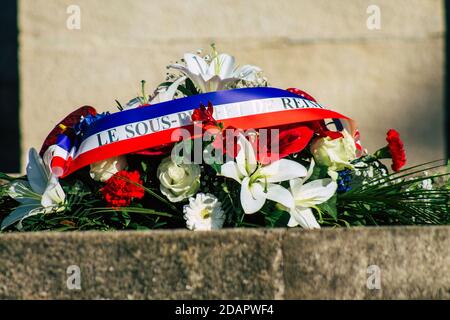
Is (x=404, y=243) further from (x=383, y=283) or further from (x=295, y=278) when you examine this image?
(x=295, y=278)

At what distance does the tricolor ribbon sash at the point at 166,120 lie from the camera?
176cm

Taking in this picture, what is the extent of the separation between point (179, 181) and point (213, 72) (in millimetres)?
393

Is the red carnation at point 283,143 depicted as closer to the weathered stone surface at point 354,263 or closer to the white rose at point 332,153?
the white rose at point 332,153

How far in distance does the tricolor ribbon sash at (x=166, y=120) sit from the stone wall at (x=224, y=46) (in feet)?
5.59

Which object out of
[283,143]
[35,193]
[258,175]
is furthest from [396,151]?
[35,193]

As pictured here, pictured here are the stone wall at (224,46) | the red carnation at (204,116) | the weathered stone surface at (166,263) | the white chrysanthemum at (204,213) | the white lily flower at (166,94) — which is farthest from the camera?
the stone wall at (224,46)

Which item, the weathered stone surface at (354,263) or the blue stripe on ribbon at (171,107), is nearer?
the weathered stone surface at (354,263)

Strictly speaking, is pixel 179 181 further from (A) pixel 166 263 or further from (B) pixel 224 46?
(B) pixel 224 46

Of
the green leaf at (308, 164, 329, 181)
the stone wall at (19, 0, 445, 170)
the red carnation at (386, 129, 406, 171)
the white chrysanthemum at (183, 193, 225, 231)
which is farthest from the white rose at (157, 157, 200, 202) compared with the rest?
the stone wall at (19, 0, 445, 170)

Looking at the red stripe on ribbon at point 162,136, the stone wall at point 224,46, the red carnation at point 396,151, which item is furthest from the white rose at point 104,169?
the stone wall at point 224,46

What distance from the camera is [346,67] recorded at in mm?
Answer: 3576

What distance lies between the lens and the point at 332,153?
181cm
